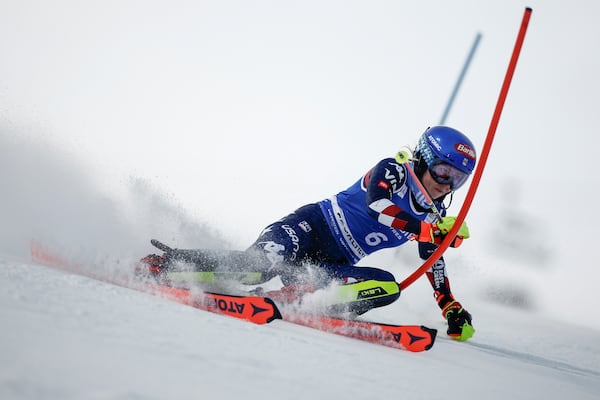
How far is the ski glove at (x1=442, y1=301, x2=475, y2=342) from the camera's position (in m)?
4.27

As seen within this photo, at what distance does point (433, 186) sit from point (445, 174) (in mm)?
149

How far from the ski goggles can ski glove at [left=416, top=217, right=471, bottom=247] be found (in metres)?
0.34

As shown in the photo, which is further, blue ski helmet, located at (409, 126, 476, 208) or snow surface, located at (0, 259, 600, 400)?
blue ski helmet, located at (409, 126, 476, 208)

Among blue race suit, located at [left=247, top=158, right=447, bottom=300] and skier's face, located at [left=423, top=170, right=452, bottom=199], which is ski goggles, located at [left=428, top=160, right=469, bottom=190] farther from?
blue race suit, located at [left=247, top=158, right=447, bottom=300]

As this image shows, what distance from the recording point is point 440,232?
3.74 metres

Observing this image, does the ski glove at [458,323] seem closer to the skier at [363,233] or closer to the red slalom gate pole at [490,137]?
the skier at [363,233]

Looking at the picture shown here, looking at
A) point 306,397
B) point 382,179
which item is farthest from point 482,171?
point 306,397

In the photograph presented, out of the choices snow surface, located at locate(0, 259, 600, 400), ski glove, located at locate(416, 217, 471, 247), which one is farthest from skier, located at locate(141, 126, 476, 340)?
snow surface, located at locate(0, 259, 600, 400)

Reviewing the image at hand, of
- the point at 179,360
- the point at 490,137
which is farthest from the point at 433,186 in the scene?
the point at 179,360

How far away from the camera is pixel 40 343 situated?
1322 mm

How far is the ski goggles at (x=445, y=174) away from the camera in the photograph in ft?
12.8

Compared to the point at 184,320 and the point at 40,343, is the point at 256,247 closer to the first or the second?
the point at 184,320

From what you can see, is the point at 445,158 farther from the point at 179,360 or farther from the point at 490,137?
the point at 179,360

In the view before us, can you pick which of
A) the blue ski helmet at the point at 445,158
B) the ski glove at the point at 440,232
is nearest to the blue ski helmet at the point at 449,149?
the blue ski helmet at the point at 445,158
